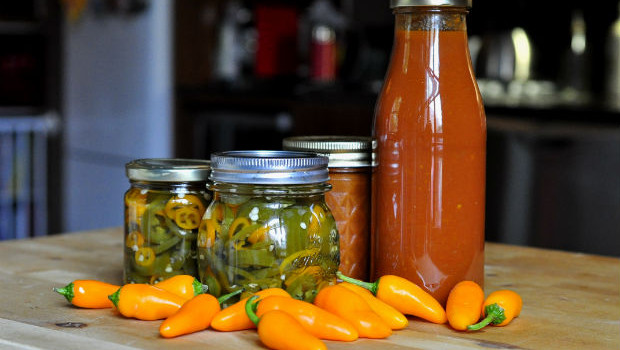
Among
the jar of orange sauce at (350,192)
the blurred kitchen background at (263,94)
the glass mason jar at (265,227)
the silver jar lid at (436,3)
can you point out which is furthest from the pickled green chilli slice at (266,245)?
the blurred kitchen background at (263,94)

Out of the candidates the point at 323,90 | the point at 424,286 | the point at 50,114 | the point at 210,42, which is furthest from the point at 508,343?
the point at 50,114

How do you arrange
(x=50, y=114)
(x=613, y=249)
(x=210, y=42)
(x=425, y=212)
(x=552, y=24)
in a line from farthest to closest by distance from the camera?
1. (x=50, y=114)
2. (x=210, y=42)
3. (x=552, y=24)
4. (x=613, y=249)
5. (x=425, y=212)

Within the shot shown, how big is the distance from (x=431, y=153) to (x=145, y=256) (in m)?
0.36

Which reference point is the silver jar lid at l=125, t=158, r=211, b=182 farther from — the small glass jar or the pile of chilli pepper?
the pile of chilli pepper

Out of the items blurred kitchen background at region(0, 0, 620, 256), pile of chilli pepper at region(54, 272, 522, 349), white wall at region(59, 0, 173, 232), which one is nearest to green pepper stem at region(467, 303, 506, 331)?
pile of chilli pepper at region(54, 272, 522, 349)

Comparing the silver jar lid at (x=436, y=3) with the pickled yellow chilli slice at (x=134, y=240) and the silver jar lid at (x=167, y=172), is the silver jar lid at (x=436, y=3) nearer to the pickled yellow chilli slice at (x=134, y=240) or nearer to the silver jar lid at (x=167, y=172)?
the silver jar lid at (x=167, y=172)

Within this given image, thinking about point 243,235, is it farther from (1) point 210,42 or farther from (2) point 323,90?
(1) point 210,42

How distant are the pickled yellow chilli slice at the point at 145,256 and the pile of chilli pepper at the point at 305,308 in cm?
5

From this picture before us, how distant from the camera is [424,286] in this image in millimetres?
1010

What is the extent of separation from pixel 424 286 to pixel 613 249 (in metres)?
1.90

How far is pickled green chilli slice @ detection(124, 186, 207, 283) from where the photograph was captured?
1004mm

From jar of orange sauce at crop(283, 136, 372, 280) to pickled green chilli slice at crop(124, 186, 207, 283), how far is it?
0.51 feet

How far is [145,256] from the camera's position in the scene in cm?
101

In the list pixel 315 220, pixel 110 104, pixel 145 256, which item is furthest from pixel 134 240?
pixel 110 104
